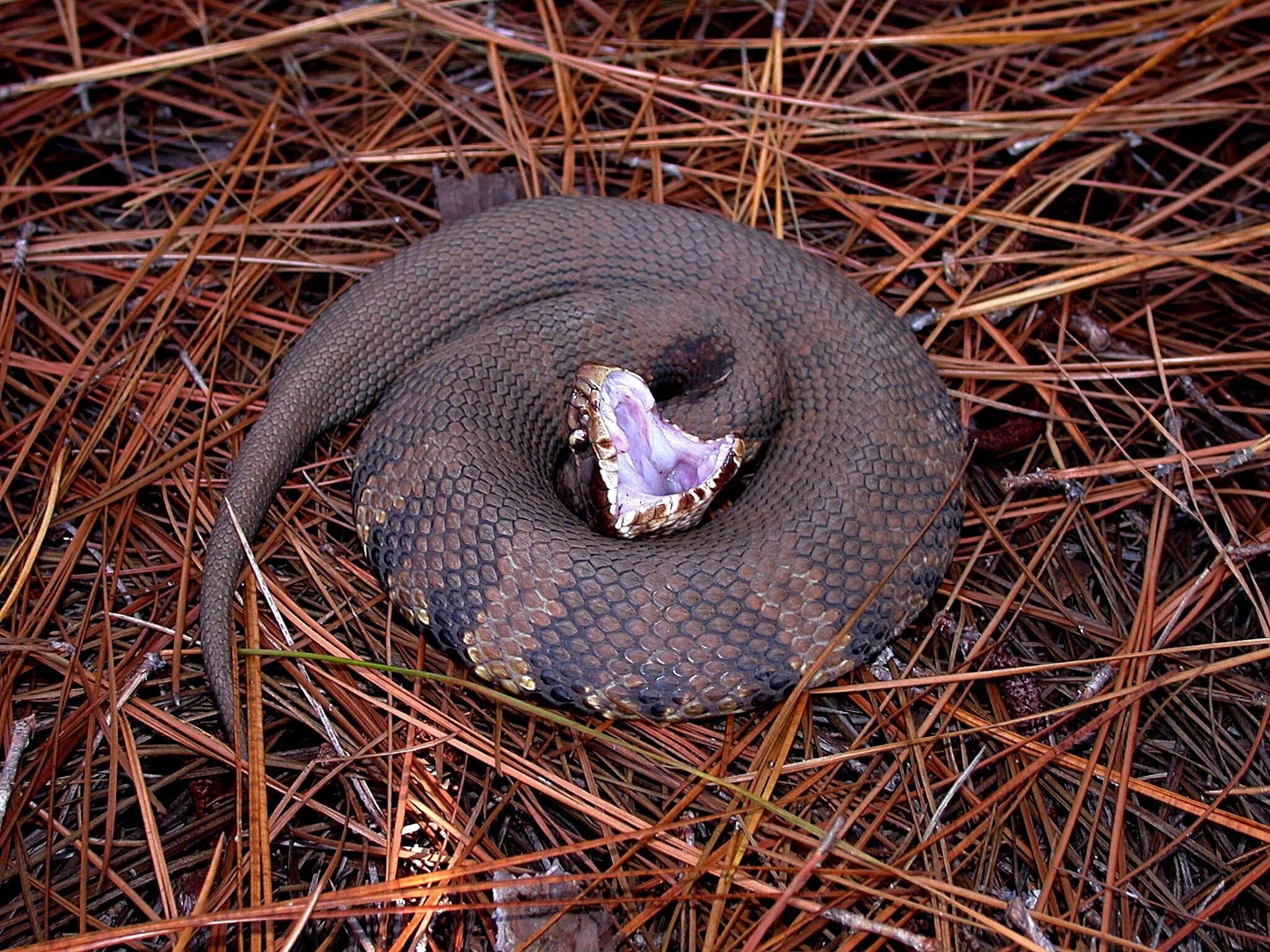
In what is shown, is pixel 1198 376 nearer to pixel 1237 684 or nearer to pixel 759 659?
pixel 1237 684

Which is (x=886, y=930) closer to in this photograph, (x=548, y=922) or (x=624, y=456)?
(x=548, y=922)

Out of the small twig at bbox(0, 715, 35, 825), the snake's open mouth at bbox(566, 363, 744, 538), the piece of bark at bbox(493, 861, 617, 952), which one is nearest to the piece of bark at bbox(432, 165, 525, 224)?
the snake's open mouth at bbox(566, 363, 744, 538)

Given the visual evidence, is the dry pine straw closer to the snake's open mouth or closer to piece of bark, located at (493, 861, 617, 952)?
piece of bark, located at (493, 861, 617, 952)

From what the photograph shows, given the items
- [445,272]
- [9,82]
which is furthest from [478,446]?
[9,82]

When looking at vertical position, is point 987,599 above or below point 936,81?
below

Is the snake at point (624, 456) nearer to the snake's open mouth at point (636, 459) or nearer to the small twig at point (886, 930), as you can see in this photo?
the snake's open mouth at point (636, 459)
